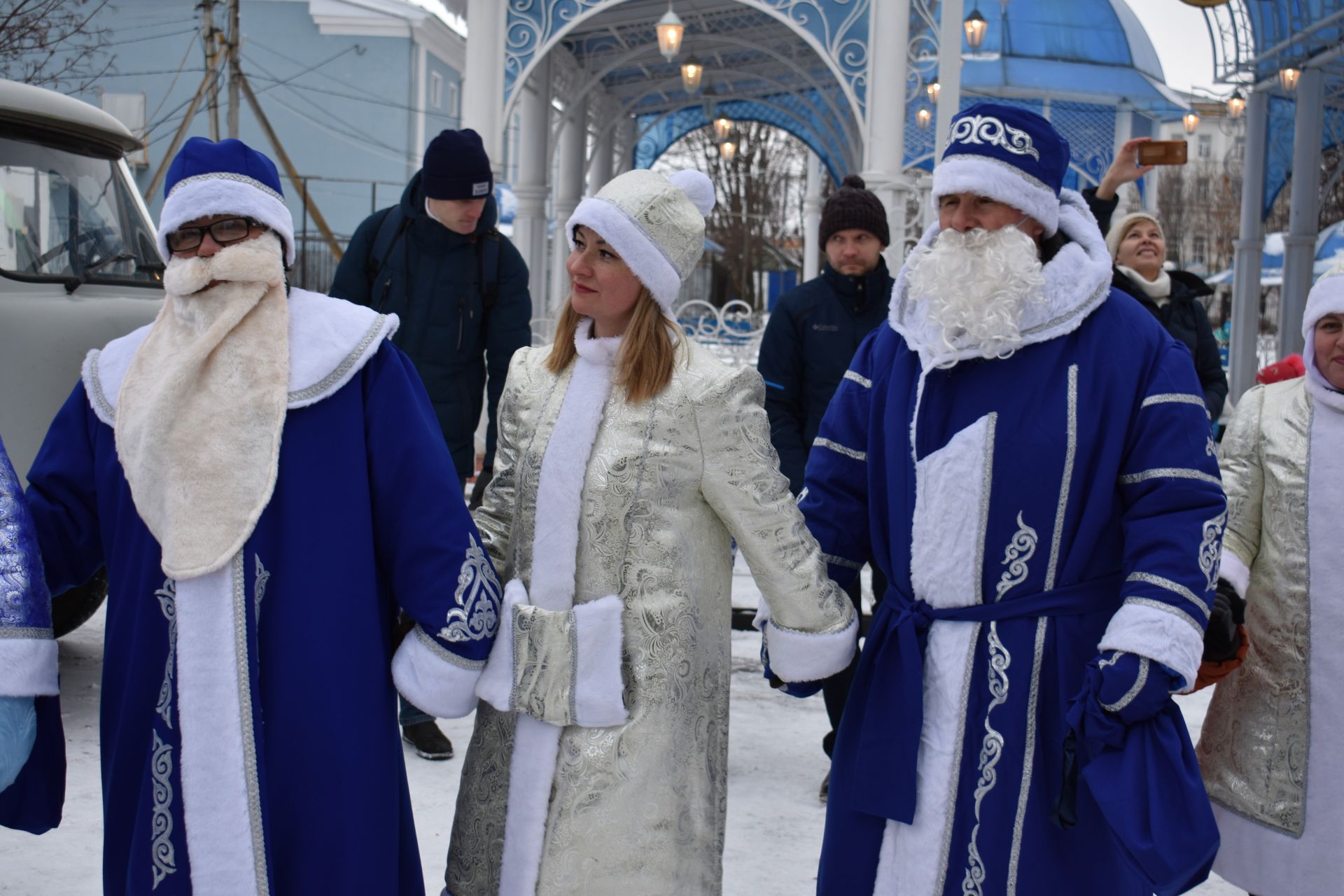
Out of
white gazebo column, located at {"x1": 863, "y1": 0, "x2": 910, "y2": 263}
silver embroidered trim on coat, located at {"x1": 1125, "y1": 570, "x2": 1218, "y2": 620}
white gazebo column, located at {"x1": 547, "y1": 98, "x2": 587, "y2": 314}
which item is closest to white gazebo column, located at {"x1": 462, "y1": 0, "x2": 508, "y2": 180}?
white gazebo column, located at {"x1": 863, "y1": 0, "x2": 910, "y2": 263}

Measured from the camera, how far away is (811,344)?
4379mm

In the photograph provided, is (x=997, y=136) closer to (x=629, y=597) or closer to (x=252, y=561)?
(x=629, y=597)

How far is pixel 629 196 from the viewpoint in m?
2.59

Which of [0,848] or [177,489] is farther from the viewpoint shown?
[0,848]

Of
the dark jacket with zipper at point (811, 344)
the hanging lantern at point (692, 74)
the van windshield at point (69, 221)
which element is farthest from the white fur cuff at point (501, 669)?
the hanging lantern at point (692, 74)

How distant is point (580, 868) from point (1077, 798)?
93cm

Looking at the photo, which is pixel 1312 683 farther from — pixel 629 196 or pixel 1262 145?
pixel 1262 145

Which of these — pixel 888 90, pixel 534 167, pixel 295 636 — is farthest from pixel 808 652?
pixel 534 167

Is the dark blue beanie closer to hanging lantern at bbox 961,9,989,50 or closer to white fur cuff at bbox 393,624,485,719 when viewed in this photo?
white fur cuff at bbox 393,624,485,719

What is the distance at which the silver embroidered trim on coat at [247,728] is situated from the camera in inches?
86.7

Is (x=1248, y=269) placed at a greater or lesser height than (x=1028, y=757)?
greater

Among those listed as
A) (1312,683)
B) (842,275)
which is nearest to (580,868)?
(1312,683)

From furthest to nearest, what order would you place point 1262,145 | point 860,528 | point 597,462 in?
point 1262,145
point 860,528
point 597,462

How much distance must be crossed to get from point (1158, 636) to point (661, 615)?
902mm
